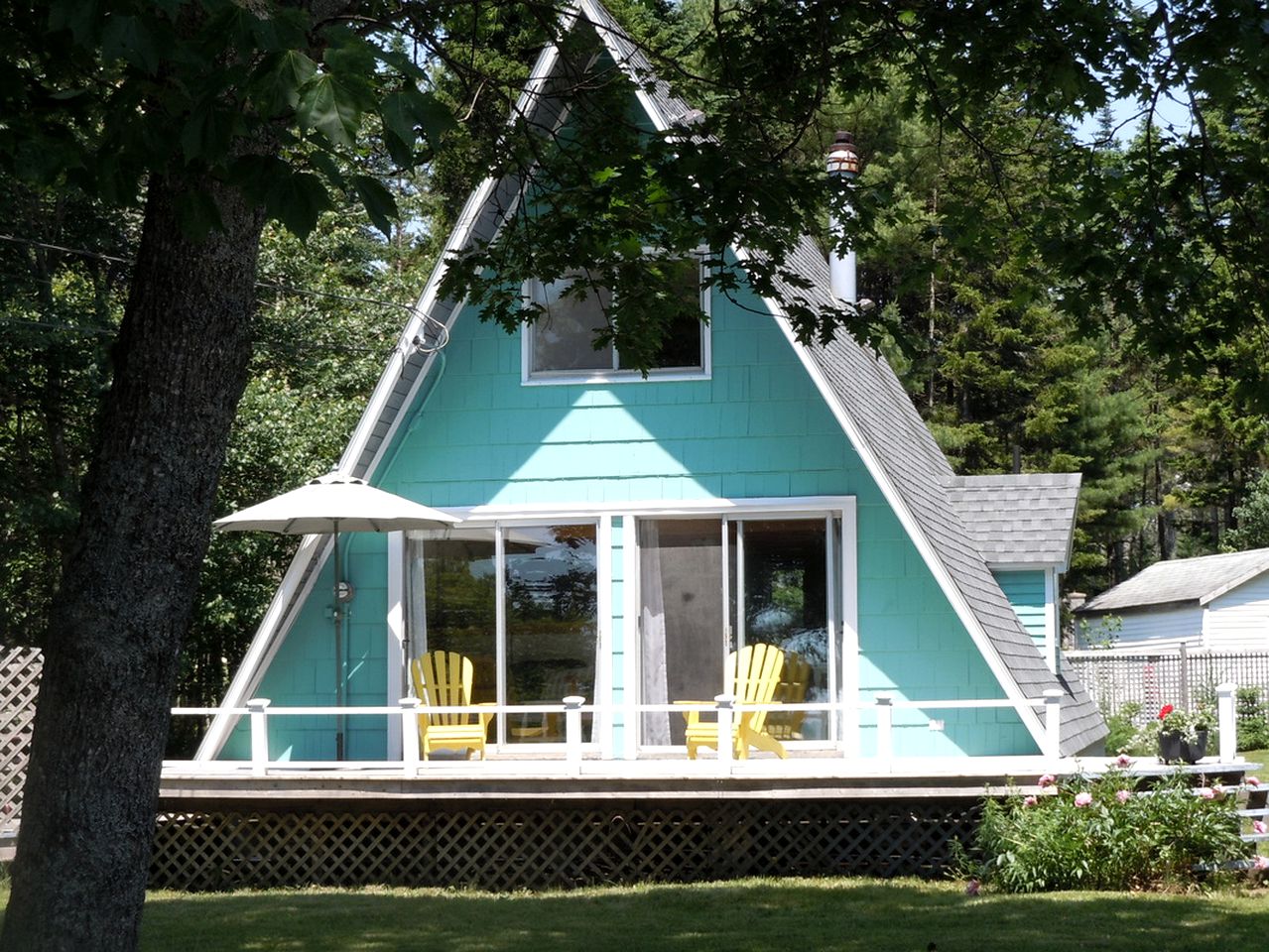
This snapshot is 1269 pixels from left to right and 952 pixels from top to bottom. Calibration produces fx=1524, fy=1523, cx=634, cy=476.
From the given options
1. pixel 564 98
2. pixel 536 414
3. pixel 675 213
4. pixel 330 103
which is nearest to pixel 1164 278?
pixel 675 213

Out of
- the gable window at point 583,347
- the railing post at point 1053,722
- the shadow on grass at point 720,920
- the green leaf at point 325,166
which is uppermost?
the gable window at point 583,347

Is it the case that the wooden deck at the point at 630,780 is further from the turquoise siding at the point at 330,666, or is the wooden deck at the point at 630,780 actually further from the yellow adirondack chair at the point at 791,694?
the turquoise siding at the point at 330,666

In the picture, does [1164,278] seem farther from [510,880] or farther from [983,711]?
[510,880]

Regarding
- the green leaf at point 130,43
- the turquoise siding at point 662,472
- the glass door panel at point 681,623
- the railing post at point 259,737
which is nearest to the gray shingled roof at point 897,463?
the turquoise siding at point 662,472

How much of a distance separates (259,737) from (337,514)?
2005mm

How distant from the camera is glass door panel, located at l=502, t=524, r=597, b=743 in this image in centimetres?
1295

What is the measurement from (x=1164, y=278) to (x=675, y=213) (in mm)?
2425

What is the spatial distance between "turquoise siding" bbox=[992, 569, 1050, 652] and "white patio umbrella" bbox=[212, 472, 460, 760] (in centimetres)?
584

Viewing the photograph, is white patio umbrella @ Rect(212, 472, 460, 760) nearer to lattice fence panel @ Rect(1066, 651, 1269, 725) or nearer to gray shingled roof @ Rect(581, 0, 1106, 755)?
gray shingled roof @ Rect(581, 0, 1106, 755)

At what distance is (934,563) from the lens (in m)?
11.9

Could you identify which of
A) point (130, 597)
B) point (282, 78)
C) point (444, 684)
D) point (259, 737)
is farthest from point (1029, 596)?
point (282, 78)

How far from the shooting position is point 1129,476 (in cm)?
3972

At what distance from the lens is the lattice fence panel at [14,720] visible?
12953 millimetres

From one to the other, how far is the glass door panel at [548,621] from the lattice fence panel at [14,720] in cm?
418
